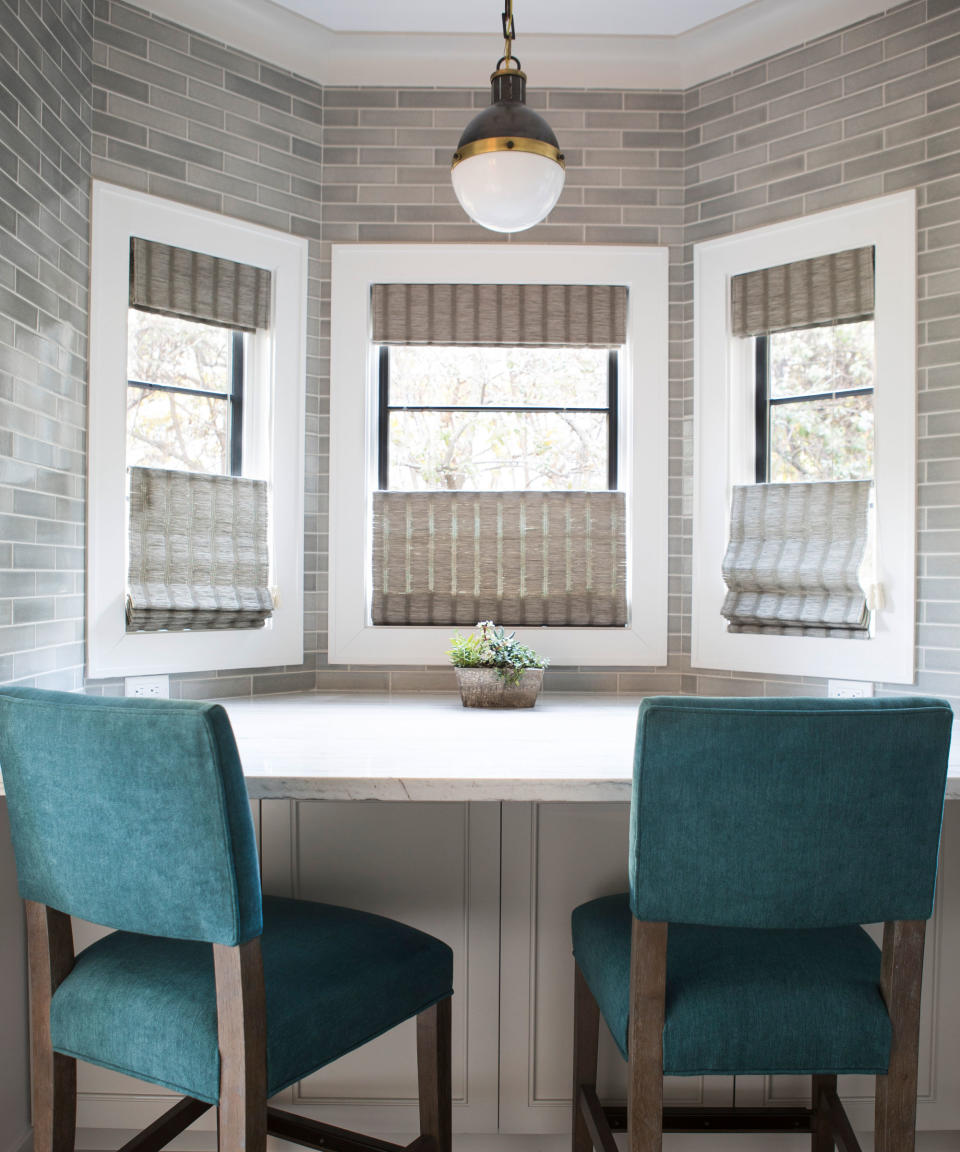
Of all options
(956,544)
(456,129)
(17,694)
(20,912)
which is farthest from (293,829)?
(456,129)

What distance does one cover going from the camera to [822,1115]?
1755 mm

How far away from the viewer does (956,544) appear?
7.34ft

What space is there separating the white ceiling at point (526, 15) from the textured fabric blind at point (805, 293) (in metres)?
0.73

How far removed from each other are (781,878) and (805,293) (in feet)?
6.01

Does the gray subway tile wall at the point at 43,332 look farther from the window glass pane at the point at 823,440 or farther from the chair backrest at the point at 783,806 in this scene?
the window glass pane at the point at 823,440

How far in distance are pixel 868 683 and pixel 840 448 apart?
65 cm

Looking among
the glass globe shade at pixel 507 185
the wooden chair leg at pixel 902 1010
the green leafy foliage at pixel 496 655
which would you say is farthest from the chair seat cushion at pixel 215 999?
the glass globe shade at pixel 507 185

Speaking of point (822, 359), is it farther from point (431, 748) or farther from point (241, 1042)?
point (241, 1042)

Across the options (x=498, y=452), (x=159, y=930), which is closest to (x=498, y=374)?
(x=498, y=452)

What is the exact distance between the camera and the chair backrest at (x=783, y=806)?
1.17m

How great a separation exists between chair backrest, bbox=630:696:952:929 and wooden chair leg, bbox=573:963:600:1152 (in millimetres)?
606

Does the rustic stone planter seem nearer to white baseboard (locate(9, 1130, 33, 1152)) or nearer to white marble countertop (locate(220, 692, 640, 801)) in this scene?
white marble countertop (locate(220, 692, 640, 801))

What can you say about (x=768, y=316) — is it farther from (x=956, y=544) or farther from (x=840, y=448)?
(x=956, y=544)

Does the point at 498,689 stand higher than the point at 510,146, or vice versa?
the point at 510,146
